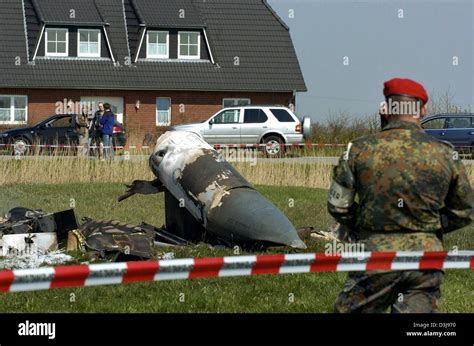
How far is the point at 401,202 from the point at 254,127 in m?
28.0

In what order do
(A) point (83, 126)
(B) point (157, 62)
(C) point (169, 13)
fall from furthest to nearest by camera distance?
(C) point (169, 13)
(B) point (157, 62)
(A) point (83, 126)

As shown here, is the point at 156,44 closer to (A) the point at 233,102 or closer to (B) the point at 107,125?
(A) the point at 233,102

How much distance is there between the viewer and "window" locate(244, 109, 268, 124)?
113ft

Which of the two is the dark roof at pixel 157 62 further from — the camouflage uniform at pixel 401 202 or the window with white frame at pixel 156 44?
the camouflage uniform at pixel 401 202

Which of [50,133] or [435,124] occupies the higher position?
[435,124]

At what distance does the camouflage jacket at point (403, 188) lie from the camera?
631 cm

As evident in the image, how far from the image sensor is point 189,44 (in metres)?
46.1

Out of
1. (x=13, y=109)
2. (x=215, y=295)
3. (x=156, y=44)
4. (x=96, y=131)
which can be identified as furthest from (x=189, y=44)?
(x=215, y=295)

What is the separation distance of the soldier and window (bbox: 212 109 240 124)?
2800cm

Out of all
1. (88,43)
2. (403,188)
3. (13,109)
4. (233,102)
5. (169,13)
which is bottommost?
(403,188)

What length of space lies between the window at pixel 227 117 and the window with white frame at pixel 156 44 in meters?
12.0

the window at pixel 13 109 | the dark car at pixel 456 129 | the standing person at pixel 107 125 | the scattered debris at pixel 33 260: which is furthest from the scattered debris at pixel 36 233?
the window at pixel 13 109
